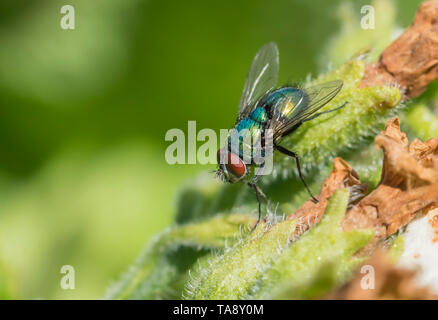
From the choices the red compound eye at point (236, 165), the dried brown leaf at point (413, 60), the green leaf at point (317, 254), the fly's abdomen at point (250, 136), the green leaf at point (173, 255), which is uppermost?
the dried brown leaf at point (413, 60)

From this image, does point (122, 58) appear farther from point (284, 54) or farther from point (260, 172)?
point (260, 172)

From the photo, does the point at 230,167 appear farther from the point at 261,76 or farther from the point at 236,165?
the point at 261,76

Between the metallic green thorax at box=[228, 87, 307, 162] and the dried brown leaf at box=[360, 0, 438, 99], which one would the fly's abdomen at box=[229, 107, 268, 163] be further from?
the dried brown leaf at box=[360, 0, 438, 99]

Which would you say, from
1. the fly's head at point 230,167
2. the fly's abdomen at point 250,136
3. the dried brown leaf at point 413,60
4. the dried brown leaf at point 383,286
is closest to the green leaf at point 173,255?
the fly's head at point 230,167

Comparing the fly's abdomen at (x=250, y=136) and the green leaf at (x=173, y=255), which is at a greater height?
the fly's abdomen at (x=250, y=136)

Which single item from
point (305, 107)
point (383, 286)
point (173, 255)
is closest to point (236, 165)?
point (305, 107)

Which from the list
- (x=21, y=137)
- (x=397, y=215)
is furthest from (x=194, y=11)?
(x=397, y=215)

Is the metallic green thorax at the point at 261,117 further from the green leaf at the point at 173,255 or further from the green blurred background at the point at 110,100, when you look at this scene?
the green blurred background at the point at 110,100
